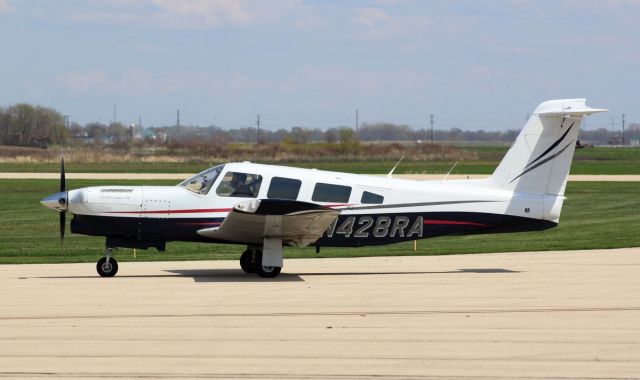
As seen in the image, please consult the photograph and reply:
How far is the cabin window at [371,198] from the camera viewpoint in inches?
659

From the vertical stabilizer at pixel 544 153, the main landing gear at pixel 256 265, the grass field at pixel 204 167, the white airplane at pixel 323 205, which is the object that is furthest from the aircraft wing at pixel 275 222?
the grass field at pixel 204 167

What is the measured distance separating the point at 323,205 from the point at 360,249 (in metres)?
6.01

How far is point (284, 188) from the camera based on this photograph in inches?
646

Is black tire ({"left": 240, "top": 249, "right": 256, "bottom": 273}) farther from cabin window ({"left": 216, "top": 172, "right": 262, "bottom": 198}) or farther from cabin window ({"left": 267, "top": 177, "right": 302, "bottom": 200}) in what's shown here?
cabin window ({"left": 267, "top": 177, "right": 302, "bottom": 200})

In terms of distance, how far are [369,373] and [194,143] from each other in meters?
77.2

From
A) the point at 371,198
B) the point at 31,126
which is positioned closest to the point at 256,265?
the point at 371,198

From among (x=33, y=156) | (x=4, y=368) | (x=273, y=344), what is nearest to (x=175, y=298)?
(x=273, y=344)

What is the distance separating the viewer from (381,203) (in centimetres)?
1680

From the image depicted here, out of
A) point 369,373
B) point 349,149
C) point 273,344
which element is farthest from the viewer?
point 349,149

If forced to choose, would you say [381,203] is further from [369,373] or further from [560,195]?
[369,373]

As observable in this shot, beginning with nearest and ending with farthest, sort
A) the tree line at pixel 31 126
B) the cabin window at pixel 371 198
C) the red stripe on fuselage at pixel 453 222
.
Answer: the cabin window at pixel 371 198 → the red stripe on fuselage at pixel 453 222 → the tree line at pixel 31 126

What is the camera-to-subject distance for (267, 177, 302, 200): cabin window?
1634 cm

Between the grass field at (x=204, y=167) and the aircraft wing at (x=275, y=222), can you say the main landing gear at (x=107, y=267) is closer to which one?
the aircraft wing at (x=275, y=222)

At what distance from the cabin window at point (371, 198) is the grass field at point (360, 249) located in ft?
14.3
